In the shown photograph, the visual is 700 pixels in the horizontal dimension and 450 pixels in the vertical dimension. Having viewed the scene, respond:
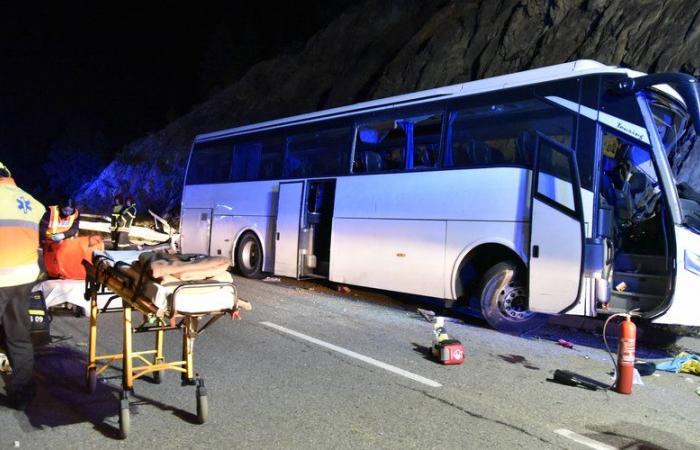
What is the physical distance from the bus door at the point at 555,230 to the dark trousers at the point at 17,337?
5.90m

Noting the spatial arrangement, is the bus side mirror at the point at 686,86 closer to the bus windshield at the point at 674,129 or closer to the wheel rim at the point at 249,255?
the bus windshield at the point at 674,129

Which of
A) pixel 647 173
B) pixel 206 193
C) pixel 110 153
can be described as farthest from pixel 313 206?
pixel 110 153

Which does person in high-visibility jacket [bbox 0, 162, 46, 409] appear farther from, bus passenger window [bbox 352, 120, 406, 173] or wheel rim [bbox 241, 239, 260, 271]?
wheel rim [bbox 241, 239, 260, 271]

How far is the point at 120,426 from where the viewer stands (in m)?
3.91

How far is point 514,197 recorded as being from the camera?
802cm

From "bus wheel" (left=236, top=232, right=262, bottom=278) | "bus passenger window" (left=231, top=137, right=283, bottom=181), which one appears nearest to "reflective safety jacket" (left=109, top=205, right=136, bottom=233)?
"bus passenger window" (left=231, top=137, right=283, bottom=181)

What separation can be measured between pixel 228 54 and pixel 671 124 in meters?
33.6

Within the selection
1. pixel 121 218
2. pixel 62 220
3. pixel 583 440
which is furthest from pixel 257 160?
pixel 583 440

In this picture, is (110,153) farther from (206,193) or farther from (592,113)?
(592,113)

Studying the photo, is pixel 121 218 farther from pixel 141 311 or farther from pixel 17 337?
pixel 141 311

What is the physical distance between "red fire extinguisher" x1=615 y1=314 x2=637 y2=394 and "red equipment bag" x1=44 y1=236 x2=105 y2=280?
709cm

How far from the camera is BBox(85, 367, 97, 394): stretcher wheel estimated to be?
15.5ft

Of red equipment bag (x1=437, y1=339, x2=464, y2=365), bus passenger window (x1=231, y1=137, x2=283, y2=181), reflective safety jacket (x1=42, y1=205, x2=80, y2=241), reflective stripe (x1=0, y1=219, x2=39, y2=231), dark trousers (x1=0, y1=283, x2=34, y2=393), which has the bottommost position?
red equipment bag (x1=437, y1=339, x2=464, y2=365)

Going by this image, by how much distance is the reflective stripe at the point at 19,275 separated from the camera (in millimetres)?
4215
